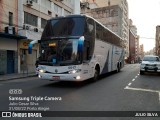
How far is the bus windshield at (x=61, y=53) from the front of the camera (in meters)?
12.2

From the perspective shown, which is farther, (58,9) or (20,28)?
(58,9)

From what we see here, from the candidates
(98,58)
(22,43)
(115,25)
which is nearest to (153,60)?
(98,58)

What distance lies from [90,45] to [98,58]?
2.20m

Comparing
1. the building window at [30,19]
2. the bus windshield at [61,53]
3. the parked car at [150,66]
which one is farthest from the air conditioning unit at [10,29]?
the parked car at [150,66]

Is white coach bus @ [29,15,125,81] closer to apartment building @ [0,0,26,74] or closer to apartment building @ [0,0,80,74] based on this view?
apartment building @ [0,0,26,74]

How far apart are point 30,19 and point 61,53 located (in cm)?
1760

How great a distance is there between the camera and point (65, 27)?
12.9 m

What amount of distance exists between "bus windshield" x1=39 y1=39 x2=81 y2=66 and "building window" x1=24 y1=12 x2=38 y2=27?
15835mm

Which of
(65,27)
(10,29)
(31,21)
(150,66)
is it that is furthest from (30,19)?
(65,27)

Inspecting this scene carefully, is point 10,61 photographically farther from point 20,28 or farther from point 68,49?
point 68,49

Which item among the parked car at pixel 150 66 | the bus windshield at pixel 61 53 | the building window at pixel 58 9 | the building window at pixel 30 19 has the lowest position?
the parked car at pixel 150 66

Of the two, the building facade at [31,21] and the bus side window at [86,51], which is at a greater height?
the building facade at [31,21]

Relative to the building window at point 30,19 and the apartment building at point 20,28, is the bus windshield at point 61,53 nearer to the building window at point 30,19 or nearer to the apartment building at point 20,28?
the apartment building at point 20,28

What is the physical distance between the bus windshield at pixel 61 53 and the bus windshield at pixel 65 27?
0.50m
